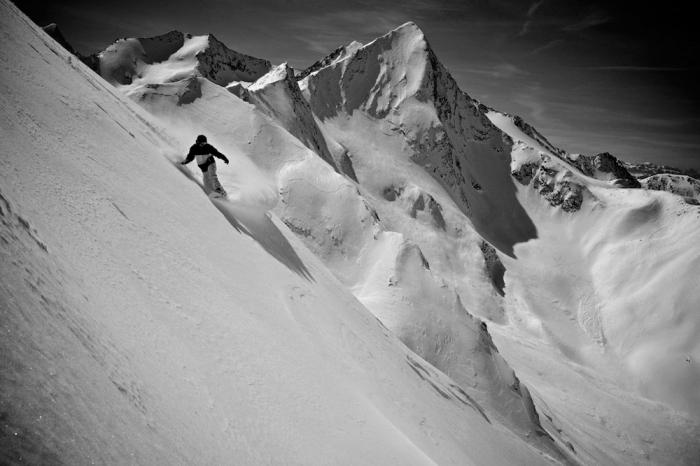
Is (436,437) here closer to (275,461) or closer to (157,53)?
(275,461)

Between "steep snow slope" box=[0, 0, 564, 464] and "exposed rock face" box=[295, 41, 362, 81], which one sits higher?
"exposed rock face" box=[295, 41, 362, 81]

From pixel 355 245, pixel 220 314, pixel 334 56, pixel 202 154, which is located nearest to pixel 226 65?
pixel 334 56

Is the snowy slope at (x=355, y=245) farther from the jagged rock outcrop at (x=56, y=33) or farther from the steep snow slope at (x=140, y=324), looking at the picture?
the jagged rock outcrop at (x=56, y=33)

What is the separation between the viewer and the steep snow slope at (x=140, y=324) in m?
2.82

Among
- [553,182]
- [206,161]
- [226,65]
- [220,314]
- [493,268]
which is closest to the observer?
[220,314]

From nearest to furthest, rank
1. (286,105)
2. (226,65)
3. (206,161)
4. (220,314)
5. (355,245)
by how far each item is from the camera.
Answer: (220,314)
(206,161)
(355,245)
(286,105)
(226,65)

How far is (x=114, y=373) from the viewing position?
3449 mm

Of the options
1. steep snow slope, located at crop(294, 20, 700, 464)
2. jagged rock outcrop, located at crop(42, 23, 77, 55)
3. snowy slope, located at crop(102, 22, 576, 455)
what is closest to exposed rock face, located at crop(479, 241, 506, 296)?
steep snow slope, located at crop(294, 20, 700, 464)

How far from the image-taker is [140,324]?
4.52 metres

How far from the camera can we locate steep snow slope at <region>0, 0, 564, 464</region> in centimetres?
282

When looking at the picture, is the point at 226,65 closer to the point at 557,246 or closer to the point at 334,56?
the point at 334,56

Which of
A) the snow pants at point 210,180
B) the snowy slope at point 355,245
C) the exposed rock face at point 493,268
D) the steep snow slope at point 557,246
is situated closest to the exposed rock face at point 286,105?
the steep snow slope at point 557,246

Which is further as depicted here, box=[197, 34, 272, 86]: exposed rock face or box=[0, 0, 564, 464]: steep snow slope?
box=[197, 34, 272, 86]: exposed rock face

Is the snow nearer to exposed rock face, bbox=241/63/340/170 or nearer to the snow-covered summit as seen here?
exposed rock face, bbox=241/63/340/170
